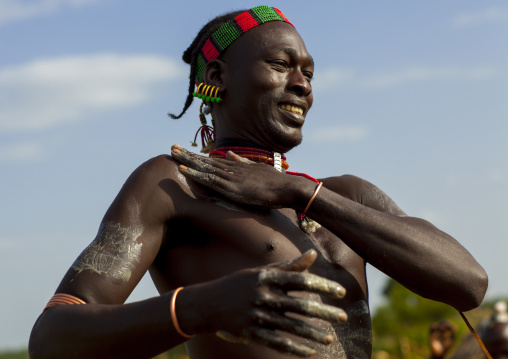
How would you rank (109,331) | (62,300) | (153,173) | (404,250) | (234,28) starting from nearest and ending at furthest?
(109,331)
(62,300)
(404,250)
(153,173)
(234,28)

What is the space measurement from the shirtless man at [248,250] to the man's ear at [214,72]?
1.4 inches

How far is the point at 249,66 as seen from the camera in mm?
3652

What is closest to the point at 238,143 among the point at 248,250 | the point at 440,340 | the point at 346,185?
the point at 346,185

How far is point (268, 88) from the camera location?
11.8 ft

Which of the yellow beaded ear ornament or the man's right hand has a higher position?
the yellow beaded ear ornament

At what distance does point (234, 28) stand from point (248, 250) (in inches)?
50.5

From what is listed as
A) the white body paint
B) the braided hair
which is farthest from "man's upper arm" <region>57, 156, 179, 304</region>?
the braided hair

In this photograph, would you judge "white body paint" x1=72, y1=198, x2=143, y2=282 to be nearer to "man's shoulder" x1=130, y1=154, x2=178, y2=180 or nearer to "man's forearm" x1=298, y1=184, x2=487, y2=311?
"man's shoulder" x1=130, y1=154, x2=178, y2=180

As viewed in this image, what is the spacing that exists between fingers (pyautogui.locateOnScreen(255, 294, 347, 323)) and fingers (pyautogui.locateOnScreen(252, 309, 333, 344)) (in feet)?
0.09

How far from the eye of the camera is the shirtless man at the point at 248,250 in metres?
2.50

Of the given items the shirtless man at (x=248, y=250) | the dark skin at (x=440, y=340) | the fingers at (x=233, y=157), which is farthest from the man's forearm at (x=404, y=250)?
the dark skin at (x=440, y=340)

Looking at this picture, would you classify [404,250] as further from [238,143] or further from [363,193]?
[238,143]

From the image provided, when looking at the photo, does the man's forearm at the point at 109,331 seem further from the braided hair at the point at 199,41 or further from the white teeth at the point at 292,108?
the braided hair at the point at 199,41

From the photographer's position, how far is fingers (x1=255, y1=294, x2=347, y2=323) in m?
2.37
